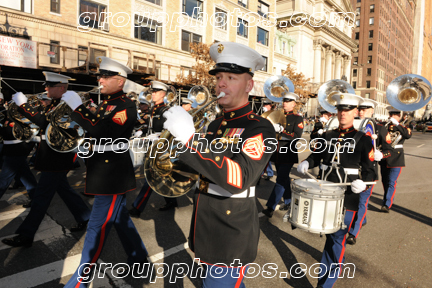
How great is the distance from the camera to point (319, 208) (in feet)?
9.11

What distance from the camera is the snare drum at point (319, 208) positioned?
277 centimetres

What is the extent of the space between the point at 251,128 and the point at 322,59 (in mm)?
55726

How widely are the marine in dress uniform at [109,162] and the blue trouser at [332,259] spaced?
2.09 meters

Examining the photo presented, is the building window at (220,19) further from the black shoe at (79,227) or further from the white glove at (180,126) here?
the white glove at (180,126)

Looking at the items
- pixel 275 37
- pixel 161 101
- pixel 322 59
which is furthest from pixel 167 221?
pixel 322 59

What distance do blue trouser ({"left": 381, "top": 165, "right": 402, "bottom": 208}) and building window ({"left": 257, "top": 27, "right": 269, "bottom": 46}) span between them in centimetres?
3012

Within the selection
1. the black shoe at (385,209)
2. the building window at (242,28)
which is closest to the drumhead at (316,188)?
the black shoe at (385,209)

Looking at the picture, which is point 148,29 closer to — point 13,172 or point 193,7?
point 193,7

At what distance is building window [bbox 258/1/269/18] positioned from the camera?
34.0m

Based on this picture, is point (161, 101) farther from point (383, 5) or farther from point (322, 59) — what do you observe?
point (383, 5)

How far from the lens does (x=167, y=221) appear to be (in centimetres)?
487

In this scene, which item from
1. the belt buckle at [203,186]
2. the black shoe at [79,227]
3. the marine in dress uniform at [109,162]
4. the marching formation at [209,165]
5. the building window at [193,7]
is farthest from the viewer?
the building window at [193,7]

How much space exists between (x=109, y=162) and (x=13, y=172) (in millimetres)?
3021

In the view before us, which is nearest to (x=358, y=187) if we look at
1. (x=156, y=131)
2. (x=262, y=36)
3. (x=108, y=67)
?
(x=108, y=67)
